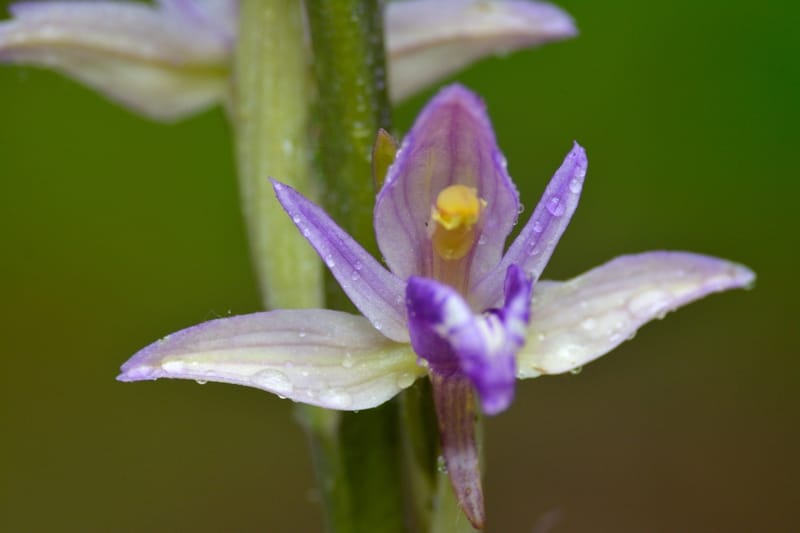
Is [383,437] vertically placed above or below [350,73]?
below

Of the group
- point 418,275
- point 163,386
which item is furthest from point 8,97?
point 418,275

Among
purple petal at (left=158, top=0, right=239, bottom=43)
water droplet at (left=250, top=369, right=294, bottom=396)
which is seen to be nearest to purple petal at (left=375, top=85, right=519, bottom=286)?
water droplet at (left=250, top=369, right=294, bottom=396)

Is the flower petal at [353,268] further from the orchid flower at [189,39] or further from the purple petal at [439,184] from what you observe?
the orchid flower at [189,39]

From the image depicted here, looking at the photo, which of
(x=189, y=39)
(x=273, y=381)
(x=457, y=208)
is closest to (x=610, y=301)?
(x=457, y=208)

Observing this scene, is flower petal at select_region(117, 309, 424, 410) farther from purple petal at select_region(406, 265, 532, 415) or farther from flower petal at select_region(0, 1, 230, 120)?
flower petal at select_region(0, 1, 230, 120)

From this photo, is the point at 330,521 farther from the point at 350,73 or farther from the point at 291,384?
the point at 350,73

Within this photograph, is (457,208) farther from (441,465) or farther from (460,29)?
(460,29)

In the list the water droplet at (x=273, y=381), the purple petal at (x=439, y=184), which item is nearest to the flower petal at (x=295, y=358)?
the water droplet at (x=273, y=381)
